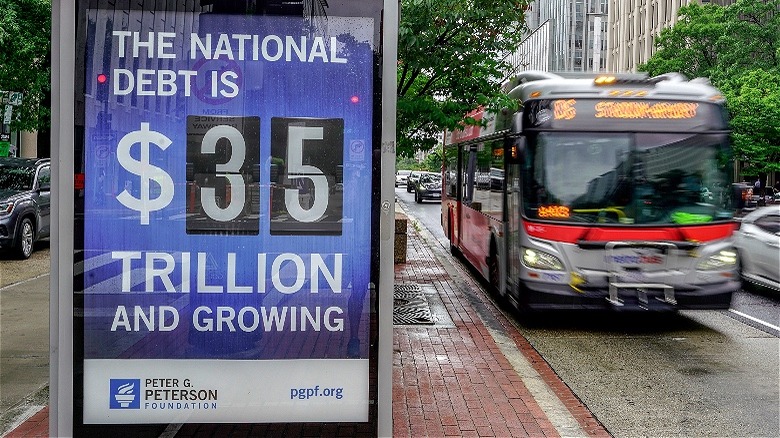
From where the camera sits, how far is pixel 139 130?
4508 mm

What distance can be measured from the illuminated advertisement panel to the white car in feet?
32.8

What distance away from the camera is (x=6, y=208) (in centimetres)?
1516

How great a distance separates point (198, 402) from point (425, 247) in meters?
16.4

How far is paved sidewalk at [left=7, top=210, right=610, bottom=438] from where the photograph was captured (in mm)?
5871

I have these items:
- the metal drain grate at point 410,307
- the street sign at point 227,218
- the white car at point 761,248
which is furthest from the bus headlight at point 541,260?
the street sign at point 227,218

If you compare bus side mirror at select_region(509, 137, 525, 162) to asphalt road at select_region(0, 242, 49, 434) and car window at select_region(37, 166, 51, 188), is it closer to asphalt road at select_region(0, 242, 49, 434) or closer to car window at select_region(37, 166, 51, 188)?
asphalt road at select_region(0, 242, 49, 434)

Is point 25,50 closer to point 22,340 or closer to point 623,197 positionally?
point 22,340

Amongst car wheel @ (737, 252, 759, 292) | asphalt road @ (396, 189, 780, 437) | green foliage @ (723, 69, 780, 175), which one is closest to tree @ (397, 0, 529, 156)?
asphalt road @ (396, 189, 780, 437)

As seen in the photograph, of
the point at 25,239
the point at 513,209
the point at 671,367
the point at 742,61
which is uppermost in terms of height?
the point at 742,61

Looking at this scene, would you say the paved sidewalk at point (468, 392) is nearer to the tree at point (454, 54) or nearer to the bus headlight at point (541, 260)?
the bus headlight at point (541, 260)

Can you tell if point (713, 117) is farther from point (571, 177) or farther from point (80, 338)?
point (80, 338)

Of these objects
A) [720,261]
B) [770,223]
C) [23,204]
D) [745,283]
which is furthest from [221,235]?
[23,204]

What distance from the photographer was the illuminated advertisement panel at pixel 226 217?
4500 mm

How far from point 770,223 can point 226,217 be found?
11515mm
